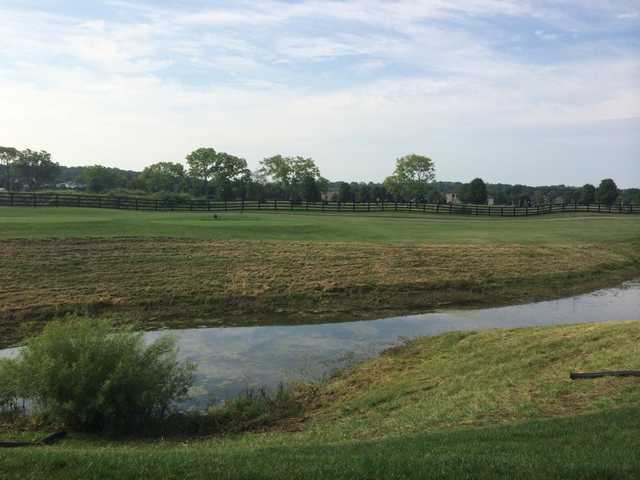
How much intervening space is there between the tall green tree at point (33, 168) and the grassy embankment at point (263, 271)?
109041 mm

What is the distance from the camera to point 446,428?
Answer: 8648mm

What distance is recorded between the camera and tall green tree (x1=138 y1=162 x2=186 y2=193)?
364ft

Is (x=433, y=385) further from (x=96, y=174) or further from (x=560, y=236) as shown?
(x=96, y=174)

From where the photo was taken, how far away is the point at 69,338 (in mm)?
11039

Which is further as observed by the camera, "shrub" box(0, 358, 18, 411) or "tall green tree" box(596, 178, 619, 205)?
"tall green tree" box(596, 178, 619, 205)

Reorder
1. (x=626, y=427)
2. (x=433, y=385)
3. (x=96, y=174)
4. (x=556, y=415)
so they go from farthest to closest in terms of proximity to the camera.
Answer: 1. (x=96, y=174)
2. (x=433, y=385)
3. (x=556, y=415)
4. (x=626, y=427)

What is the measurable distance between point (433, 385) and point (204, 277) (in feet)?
43.8

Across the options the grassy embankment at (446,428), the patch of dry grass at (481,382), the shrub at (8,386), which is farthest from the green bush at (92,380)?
the patch of dry grass at (481,382)

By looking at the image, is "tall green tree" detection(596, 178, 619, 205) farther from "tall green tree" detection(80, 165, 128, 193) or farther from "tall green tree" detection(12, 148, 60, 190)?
"tall green tree" detection(12, 148, 60, 190)

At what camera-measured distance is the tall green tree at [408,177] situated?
370 feet

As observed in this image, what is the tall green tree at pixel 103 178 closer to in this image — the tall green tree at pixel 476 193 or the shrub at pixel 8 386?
the tall green tree at pixel 476 193

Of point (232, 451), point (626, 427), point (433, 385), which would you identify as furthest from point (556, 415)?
point (232, 451)

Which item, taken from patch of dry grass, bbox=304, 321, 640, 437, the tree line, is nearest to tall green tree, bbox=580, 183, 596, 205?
the tree line

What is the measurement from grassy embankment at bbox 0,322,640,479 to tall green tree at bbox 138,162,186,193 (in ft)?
334
